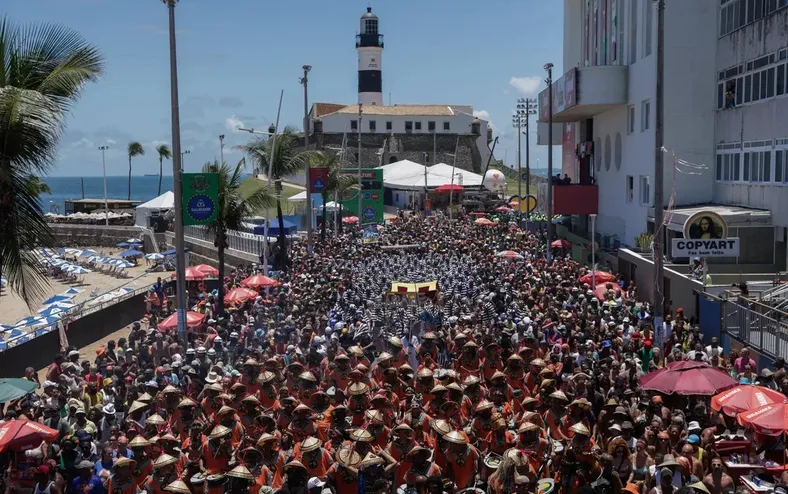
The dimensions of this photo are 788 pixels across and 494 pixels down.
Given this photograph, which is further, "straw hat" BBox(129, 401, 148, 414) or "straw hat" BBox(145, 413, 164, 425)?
"straw hat" BBox(129, 401, 148, 414)

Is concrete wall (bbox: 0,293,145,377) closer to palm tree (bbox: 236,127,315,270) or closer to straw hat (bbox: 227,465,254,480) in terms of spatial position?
palm tree (bbox: 236,127,315,270)

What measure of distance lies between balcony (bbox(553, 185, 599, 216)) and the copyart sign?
1887cm

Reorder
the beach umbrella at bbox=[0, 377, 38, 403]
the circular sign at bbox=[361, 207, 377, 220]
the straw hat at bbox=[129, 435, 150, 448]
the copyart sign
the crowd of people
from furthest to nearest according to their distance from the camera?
the circular sign at bbox=[361, 207, 377, 220]
the copyart sign
the beach umbrella at bbox=[0, 377, 38, 403]
the straw hat at bbox=[129, 435, 150, 448]
the crowd of people

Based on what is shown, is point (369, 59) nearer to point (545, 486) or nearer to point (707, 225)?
point (707, 225)

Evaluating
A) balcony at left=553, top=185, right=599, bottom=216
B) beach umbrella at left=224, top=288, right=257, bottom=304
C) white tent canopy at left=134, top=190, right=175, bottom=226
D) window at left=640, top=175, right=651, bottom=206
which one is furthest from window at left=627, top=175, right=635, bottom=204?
white tent canopy at left=134, top=190, right=175, bottom=226

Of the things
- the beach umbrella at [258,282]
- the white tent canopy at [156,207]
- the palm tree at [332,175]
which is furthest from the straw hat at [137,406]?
the white tent canopy at [156,207]

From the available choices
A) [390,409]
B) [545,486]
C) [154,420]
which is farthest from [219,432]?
[545,486]

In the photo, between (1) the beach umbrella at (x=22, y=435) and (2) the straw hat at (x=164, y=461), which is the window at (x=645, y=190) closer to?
(1) the beach umbrella at (x=22, y=435)

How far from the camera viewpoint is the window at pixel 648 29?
1219 inches

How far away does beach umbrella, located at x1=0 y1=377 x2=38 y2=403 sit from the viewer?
12031 millimetres

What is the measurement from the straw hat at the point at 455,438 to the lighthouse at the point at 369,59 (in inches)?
3584

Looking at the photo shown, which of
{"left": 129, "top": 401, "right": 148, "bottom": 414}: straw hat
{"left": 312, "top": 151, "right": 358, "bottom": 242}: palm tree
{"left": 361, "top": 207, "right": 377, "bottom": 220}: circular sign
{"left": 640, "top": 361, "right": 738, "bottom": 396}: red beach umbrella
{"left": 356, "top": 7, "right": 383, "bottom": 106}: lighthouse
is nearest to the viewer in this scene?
{"left": 640, "top": 361, "right": 738, "bottom": 396}: red beach umbrella

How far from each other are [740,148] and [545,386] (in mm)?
19241

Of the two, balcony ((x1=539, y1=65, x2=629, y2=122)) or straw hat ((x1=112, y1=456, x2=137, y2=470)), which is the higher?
balcony ((x1=539, y1=65, x2=629, y2=122))
